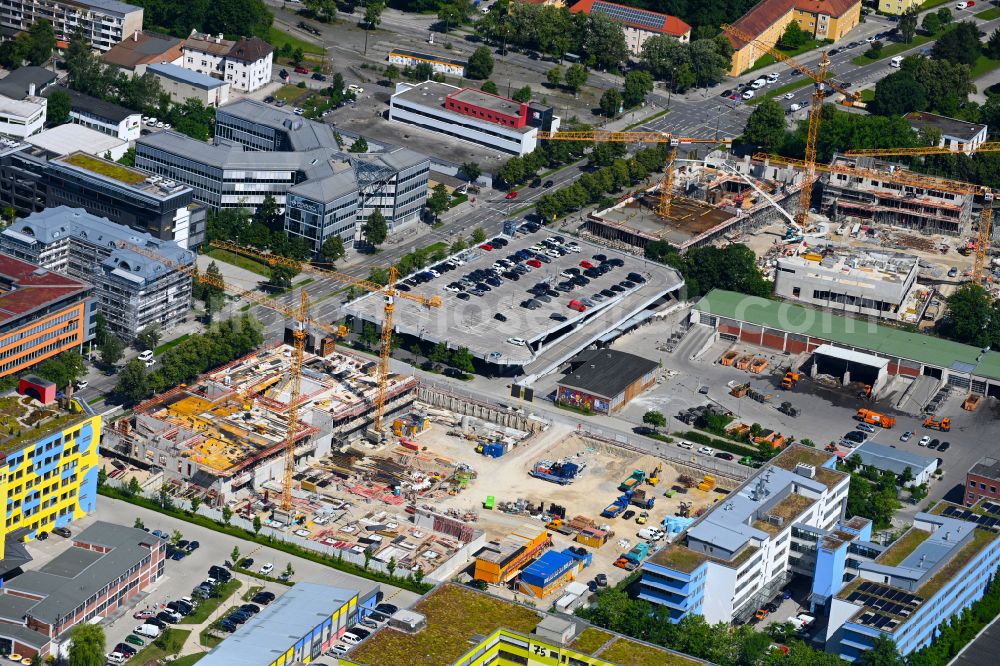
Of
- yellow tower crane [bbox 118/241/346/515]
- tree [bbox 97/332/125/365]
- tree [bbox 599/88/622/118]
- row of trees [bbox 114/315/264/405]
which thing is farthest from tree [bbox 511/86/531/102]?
tree [bbox 97/332/125/365]

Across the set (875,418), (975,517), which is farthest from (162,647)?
(875,418)

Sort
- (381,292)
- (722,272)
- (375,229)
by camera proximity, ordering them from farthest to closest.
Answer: (375,229)
(722,272)
(381,292)

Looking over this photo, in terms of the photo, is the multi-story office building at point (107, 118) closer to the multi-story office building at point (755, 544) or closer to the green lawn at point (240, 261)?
the green lawn at point (240, 261)

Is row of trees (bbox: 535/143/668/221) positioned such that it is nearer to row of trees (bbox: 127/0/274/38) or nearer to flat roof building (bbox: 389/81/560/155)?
flat roof building (bbox: 389/81/560/155)

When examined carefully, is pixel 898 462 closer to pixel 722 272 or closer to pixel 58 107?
pixel 722 272

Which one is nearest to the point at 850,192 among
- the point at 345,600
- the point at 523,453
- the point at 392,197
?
the point at 392,197

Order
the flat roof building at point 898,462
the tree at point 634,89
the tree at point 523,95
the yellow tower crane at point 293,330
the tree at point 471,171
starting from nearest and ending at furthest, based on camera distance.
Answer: the yellow tower crane at point 293,330 → the flat roof building at point 898,462 → the tree at point 471,171 → the tree at point 523,95 → the tree at point 634,89

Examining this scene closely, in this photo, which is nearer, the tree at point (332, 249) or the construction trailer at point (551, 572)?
the construction trailer at point (551, 572)

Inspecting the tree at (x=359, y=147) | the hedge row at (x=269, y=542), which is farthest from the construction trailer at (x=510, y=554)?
the tree at (x=359, y=147)
